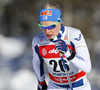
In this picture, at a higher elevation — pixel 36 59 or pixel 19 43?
pixel 36 59

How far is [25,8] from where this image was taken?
8.35 m

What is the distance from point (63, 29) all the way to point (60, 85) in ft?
1.97

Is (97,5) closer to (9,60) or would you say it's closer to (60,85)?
(9,60)

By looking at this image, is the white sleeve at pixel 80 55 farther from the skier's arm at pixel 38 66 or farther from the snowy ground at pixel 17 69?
the snowy ground at pixel 17 69

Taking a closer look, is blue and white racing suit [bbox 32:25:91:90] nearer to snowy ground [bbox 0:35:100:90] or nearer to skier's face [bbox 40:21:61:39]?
skier's face [bbox 40:21:61:39]

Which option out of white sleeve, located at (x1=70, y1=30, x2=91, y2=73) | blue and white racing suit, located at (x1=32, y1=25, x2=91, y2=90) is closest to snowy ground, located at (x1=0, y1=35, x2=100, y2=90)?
blue and white racing suit, located at (x1=32, y1=25, x2=91, y2=90)

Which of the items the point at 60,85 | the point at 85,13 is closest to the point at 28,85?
the point at 60,85

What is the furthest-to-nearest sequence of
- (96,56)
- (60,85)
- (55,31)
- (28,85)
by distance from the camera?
1. (96,56)
2. (28,85)
3. (60,85)
4. (55,31)

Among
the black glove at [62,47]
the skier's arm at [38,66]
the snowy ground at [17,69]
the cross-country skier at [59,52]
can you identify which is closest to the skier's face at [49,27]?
the cross-country skier at [59,52]

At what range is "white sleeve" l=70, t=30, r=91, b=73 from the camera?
171cm

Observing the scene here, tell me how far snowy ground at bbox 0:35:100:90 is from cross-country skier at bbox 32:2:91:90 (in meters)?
2.09

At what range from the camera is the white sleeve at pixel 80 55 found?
5.61 feet

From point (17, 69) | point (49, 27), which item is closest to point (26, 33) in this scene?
point (17, 69)

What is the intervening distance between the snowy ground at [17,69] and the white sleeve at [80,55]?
7.80 ft
